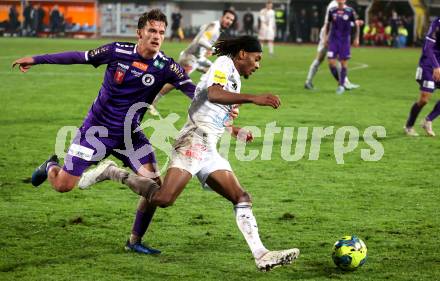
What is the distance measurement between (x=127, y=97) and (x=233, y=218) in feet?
6.41

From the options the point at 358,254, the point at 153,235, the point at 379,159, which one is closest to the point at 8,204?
the point at 153,235

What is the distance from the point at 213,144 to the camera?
7.27 meters

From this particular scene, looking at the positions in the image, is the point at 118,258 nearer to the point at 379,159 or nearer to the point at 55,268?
the point at 55,268

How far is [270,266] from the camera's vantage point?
264 inches

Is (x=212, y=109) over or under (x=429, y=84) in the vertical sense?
over

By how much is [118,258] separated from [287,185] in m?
4.00

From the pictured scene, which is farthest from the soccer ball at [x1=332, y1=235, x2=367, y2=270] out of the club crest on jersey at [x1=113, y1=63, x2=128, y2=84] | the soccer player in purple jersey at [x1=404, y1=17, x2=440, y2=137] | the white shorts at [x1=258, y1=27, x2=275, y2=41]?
the white shorts at [x1=258, y1=27, x2=275, y2=41]

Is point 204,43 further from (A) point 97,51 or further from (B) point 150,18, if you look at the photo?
(B) point 150,18

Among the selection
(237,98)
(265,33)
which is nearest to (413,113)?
(237,98)

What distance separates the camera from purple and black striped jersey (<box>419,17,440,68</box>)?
14453 mm

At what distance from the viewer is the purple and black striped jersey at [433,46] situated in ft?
47.4

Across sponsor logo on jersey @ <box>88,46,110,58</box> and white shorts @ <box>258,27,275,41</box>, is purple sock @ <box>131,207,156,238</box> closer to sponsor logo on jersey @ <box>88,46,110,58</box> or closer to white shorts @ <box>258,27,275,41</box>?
sponsor logo on jersey @ <box>88,46,110,58</box>

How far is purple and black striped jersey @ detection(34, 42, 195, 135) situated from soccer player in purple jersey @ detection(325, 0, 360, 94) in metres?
16.0

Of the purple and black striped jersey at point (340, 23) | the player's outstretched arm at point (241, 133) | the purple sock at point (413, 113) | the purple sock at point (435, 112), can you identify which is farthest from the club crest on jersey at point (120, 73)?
the purple and black striped jersey at point (340, 23)
